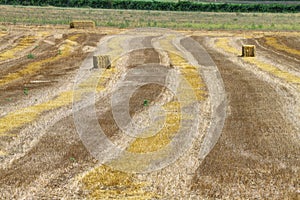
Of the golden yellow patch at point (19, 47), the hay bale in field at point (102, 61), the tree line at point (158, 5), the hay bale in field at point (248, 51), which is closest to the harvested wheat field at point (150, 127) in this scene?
the hay bale in field at point (102, 61)

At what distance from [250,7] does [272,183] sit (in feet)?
278

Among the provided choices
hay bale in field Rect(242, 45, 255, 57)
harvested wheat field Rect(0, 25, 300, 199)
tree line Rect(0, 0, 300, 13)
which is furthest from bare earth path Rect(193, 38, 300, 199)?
tree line Rect(0, 0, 300, 13)

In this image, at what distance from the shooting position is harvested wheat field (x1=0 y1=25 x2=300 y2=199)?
473 inches

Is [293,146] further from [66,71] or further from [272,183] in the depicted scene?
[66,71]

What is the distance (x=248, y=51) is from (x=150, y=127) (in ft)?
59.9

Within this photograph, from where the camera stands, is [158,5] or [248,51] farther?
[158,5]

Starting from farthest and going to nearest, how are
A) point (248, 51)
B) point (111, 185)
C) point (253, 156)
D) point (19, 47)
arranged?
point (19, 47) < point (248, 51) < point (253, 156) < point (111, 185)

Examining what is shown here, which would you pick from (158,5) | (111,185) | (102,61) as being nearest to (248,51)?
(102,61)

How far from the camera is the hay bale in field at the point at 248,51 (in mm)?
32656

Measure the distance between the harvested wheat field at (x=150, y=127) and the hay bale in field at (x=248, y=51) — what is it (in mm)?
652

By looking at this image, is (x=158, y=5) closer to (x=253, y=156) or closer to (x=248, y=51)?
(x=248, y=51)

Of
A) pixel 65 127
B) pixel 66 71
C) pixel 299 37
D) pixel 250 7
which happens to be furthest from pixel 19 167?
pixel 250 7

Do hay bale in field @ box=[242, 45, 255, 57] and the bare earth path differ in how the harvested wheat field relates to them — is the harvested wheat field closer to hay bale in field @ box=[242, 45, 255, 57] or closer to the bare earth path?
the bare earth path

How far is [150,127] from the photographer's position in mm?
16500
